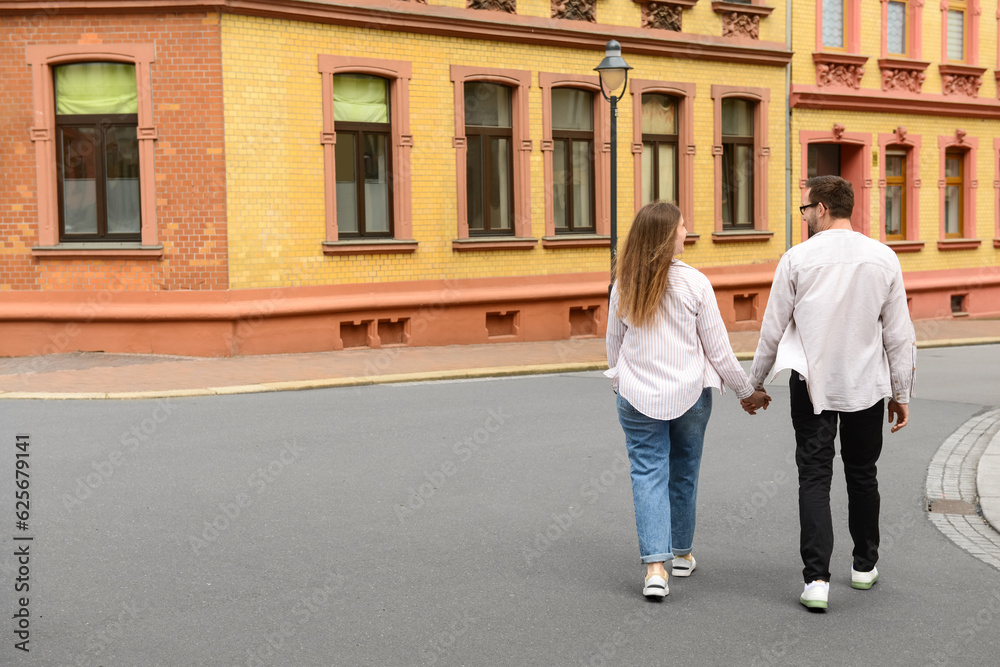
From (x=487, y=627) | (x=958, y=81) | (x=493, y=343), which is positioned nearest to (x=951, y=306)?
(x=958, y=81)

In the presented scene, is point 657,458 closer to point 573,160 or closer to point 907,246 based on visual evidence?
point 573,160

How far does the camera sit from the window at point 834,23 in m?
23.4

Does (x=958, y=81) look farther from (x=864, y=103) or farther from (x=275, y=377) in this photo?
(x=275, y=377)

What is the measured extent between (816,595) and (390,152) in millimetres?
13631

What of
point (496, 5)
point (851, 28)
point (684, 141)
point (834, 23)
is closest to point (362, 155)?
point (496, 5)

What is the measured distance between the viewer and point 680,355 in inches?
215

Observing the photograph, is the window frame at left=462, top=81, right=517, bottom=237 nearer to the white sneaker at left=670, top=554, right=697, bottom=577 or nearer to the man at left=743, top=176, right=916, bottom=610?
the white sneaker at left=670, top=554, right=697, bottom=577

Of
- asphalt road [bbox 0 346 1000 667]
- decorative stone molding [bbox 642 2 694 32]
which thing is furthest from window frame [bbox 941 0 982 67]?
asphalt road [bbox 0 346 1000 667]

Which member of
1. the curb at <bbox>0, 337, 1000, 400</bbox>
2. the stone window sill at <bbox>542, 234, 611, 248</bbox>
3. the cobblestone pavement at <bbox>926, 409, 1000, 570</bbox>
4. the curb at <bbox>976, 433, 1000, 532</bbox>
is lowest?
the cobblestone pavement at <bbox>926, 409, 1000, 570</bbox>

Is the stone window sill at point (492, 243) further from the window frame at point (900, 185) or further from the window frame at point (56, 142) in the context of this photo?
the window frame at point (900, 185)

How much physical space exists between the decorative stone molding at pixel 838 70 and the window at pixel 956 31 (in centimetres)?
310

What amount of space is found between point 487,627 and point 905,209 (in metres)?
22.3

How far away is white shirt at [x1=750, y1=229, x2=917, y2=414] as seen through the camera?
5258 millimetres

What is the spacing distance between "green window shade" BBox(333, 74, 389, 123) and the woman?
492 inches
